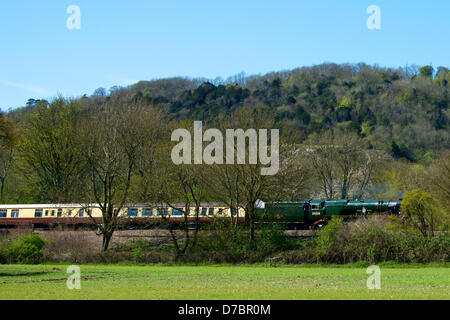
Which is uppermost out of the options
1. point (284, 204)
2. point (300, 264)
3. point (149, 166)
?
point (149, 166)

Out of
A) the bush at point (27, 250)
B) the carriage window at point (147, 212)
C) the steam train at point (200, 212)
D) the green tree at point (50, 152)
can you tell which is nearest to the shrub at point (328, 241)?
the steam train at point (200, 212)

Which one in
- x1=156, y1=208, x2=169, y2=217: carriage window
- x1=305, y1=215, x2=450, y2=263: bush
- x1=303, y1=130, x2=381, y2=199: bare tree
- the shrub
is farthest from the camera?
x1=303, y1=130, x2=381, y2=199: bare tree

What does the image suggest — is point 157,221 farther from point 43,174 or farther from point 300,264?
point 43,174

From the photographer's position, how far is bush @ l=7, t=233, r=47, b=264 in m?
41.9

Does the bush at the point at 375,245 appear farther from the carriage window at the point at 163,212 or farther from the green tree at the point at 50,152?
the green tree at the point at 50,152

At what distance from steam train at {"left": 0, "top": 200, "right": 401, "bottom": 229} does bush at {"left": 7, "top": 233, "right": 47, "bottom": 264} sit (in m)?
6.64

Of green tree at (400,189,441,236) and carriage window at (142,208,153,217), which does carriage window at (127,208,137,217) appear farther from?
green tree at (400,189,441,236)

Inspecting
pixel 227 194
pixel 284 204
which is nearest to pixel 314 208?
Answer: pixel 284 204

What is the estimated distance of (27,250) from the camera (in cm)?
4191

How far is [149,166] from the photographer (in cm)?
5081

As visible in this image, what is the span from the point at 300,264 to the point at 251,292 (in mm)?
22539

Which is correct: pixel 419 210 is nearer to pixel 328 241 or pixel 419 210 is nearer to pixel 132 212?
pixel 328 241

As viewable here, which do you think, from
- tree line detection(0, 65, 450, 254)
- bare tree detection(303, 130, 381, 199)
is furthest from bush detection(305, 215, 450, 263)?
bare tree detection(303, 130, 381, 199)

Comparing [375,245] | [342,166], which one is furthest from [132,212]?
[342,166]
